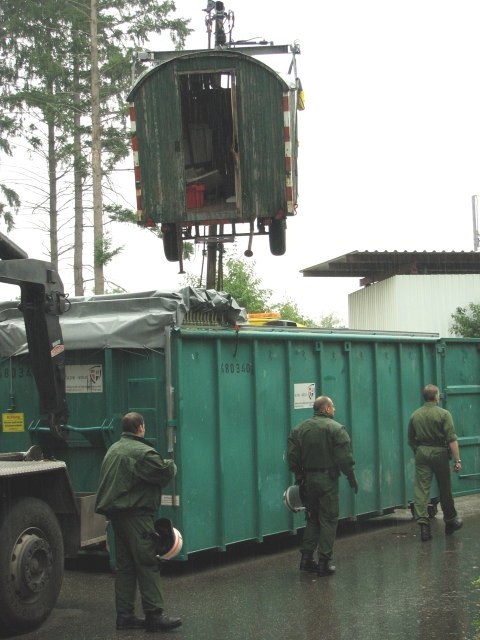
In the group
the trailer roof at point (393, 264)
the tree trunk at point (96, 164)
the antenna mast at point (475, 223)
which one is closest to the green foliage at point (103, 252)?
the tree trunk at point (96, 164)

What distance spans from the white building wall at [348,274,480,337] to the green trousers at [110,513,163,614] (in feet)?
69.5

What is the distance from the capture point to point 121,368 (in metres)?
9.89

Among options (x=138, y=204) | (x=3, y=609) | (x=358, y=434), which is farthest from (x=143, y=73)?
(x=3, y=609)

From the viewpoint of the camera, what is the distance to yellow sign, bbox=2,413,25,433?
33.8 ft

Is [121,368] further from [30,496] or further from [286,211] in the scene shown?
[286,211]

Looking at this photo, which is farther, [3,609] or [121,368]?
[121,368]

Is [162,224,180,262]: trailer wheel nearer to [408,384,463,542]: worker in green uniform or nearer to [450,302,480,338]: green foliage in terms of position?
[408,384,463,542]: worker in green uniform

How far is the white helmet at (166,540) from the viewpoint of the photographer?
7551mm

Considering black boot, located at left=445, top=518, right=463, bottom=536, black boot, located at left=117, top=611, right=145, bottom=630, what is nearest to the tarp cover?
black boot, located at left=117, top=611, right=145, bottom=630

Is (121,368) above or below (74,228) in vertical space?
below

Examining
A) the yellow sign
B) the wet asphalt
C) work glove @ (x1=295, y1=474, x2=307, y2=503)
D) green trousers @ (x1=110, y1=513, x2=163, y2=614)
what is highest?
the yellow sign

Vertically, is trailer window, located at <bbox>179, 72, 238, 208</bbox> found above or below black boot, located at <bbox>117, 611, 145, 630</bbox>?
above

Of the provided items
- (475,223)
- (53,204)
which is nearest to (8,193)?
(53,204)

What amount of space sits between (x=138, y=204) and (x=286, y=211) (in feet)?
6.47
